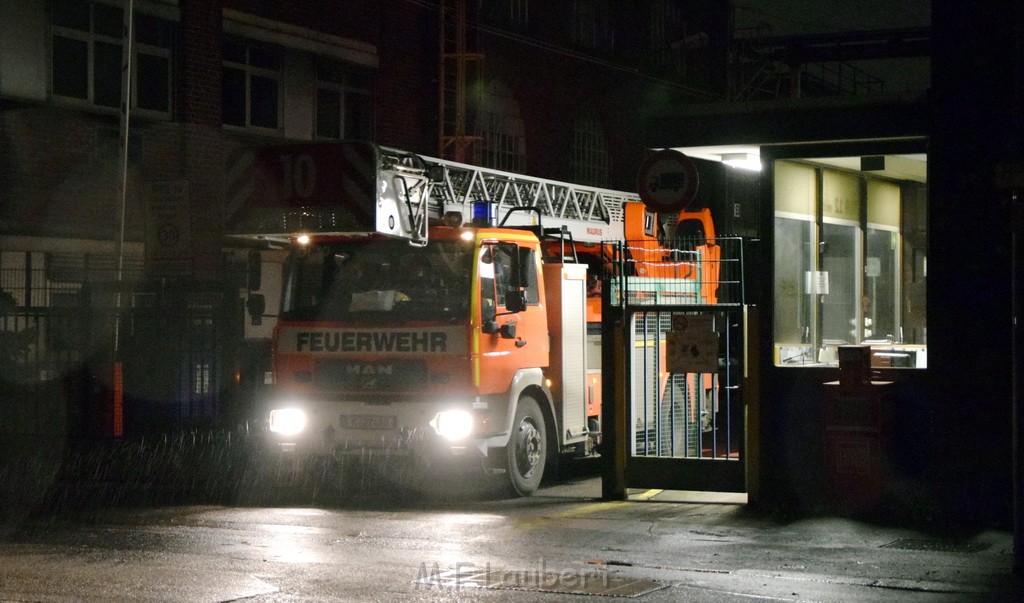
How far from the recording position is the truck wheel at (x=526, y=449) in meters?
13.6

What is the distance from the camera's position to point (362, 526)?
1141cm

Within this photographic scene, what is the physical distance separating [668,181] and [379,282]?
2.94 m

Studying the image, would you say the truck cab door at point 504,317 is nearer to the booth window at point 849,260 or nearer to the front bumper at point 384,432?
the front bumper at point 384,432

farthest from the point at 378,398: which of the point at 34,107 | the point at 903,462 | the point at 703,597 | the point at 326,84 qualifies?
the point at 326,84

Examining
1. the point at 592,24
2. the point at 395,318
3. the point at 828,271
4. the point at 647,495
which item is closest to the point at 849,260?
the point at 828,271

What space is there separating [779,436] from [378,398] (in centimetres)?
376

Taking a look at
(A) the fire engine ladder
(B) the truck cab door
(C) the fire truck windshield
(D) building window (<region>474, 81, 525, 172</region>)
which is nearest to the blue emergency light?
(A) the fire engine ladder

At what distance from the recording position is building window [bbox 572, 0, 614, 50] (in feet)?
109

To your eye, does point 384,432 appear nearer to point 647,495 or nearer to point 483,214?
point 483,214

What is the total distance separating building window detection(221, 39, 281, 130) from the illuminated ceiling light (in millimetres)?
11401

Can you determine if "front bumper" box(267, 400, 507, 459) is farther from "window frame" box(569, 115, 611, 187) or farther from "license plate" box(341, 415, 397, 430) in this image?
"window frame" box(569, 115, 611, 187)

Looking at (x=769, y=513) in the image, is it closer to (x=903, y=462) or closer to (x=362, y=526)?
(x=903, y=462)

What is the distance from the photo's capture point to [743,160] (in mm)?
14359

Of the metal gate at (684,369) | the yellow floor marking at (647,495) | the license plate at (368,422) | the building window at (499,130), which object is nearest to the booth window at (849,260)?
the metal gate at (684,369)
